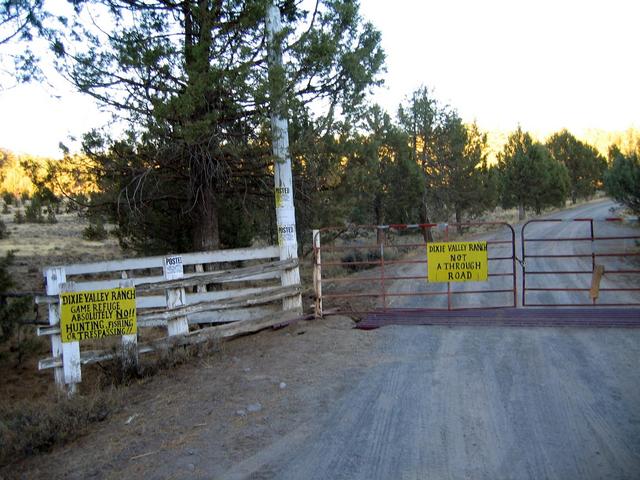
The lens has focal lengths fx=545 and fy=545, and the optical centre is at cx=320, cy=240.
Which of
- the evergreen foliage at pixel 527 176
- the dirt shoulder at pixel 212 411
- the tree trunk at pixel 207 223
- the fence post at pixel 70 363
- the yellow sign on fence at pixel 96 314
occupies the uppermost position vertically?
the evergreen foliage at pixel 527 176

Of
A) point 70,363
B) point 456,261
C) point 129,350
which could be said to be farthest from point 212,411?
point 456,261

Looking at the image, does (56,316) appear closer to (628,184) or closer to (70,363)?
(70,363)

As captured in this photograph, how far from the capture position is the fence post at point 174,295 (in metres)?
7.94

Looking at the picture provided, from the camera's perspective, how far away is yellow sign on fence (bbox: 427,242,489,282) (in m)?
10.2

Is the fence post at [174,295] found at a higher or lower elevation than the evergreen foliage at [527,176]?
lower

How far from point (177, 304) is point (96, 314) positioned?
50.8 inches

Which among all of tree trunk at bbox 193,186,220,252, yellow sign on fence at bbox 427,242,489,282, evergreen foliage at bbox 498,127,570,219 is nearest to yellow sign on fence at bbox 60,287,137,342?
tree trunk at bbox 193,186,220,252

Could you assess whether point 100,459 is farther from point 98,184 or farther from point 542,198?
point 542,198

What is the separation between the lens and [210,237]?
12.6 meters

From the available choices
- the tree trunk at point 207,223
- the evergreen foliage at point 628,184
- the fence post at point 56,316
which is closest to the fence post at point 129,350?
the fence post at point 56,316

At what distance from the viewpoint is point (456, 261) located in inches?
408

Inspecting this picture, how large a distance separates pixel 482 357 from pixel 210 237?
23.7 feet

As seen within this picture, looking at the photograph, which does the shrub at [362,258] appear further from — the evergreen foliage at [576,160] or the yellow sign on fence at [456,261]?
the evergreen foliage at [576,160]

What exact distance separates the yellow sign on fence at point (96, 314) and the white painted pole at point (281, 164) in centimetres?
347
